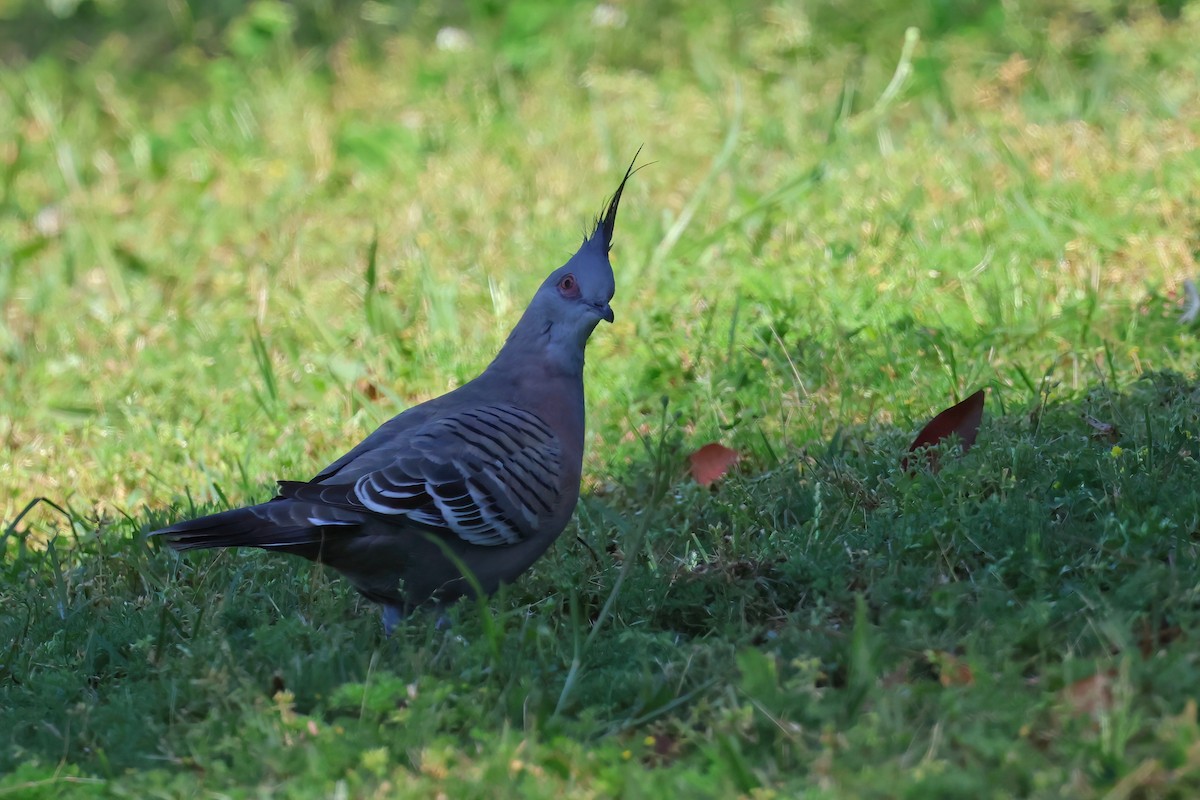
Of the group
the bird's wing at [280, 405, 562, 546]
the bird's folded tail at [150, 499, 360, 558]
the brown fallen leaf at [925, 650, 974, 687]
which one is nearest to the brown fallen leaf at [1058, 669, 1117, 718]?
the brown fallen leaf at [925, 650, 974, 687]

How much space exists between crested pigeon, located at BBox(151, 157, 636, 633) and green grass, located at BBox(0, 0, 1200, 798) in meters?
0.17

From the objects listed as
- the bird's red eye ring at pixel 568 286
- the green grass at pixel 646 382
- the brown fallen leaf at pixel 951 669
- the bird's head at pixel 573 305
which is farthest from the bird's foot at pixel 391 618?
the brown fallen leaf at pixel 951 669

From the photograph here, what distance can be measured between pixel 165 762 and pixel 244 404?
2892mm

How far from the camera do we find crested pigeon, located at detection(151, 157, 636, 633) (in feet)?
11.6

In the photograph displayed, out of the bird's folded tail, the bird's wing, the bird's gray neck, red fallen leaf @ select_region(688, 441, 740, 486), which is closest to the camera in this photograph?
the bird's folded tail

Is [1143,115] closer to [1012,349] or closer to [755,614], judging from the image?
[1012,349]

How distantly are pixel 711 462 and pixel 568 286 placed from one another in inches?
→ 32.1

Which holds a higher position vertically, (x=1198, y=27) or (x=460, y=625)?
(x=1198, y=27)

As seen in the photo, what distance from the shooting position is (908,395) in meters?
4.83

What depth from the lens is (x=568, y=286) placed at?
4125 millimetres

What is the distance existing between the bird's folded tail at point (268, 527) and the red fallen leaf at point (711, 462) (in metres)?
1.35

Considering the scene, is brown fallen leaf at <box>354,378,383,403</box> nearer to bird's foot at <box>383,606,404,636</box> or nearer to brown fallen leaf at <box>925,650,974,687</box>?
bird's foot at <box>383,606,404,636</box>

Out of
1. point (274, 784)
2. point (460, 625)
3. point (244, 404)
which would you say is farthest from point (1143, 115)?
point (274, 784)

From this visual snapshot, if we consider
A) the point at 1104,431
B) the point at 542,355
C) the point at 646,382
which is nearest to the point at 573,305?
the point at 542,355
